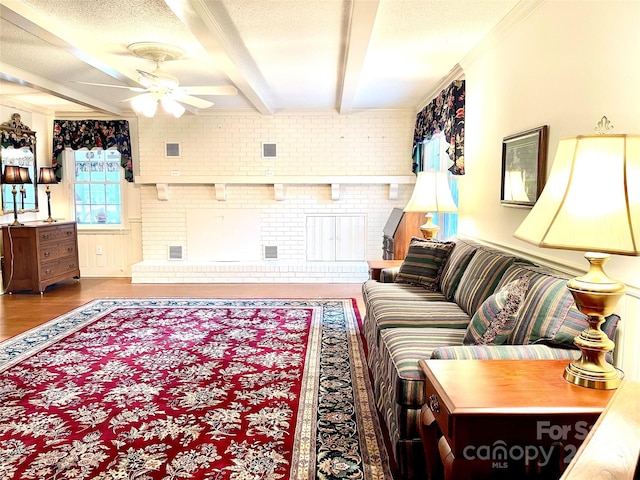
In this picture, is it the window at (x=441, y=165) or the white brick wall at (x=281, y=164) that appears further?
the white brick wall at (x=281, y=164)

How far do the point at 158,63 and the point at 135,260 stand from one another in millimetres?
3673

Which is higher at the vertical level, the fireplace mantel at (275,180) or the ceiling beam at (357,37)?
the ceiling beam at (357,37)

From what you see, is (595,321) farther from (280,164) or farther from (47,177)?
(47,177)

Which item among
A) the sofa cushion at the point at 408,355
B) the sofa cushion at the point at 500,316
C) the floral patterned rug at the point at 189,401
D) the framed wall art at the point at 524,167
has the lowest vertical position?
the floral patterned rug at the point at 189,401

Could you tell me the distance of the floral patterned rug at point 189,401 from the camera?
6.68ft

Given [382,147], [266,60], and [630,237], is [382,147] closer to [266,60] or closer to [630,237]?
[266,60]

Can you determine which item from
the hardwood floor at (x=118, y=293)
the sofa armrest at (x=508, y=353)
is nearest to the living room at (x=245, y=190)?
the hardwood floor at (x=118, y=293)

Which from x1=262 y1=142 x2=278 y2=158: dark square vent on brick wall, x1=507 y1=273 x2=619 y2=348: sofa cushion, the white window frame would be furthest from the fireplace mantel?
x1=507 y1=273 x2=619 y2=348: sofa cushion

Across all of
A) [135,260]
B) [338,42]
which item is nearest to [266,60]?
[338,42]

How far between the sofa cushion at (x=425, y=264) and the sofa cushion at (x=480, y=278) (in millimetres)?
445

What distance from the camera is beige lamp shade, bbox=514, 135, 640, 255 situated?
1.23 m

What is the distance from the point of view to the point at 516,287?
6.20 ft

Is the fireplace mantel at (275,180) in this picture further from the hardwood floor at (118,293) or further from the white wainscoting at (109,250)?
the hardwood floor at (118,293)

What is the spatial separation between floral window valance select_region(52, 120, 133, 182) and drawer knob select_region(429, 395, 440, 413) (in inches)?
238
